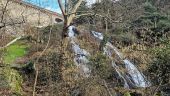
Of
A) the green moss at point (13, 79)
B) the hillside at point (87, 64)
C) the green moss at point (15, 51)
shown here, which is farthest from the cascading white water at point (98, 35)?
the green moss at point (13, 79)

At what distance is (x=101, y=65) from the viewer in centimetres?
2278

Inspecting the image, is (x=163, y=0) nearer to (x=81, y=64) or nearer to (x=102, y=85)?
(x=81, y=64)

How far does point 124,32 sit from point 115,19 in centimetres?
1580

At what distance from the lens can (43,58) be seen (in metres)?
23.2

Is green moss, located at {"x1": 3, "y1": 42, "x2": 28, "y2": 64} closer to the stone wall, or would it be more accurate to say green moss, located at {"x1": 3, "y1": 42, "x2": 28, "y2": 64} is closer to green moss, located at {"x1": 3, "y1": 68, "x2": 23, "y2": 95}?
the stone wall

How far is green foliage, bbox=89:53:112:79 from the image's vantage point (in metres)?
22.3

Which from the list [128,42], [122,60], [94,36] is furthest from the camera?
[128,42]

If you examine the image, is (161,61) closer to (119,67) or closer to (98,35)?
(119,67)

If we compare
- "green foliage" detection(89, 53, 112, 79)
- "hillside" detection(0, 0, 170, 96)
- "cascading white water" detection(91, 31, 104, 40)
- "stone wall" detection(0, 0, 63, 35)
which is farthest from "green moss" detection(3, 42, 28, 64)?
"green foliage" detection(89, 53, 112, 79)

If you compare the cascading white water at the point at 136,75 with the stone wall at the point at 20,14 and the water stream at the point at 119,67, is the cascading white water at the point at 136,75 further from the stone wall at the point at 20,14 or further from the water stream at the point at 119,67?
the stone wall at the point at 20,14

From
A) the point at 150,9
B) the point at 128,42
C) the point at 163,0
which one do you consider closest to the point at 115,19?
the point at 128,42

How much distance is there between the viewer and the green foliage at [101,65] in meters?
22.3

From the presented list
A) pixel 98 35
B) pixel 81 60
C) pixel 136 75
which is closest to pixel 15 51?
pixel 98 35

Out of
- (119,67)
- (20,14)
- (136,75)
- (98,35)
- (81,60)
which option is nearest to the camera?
(81,60)
